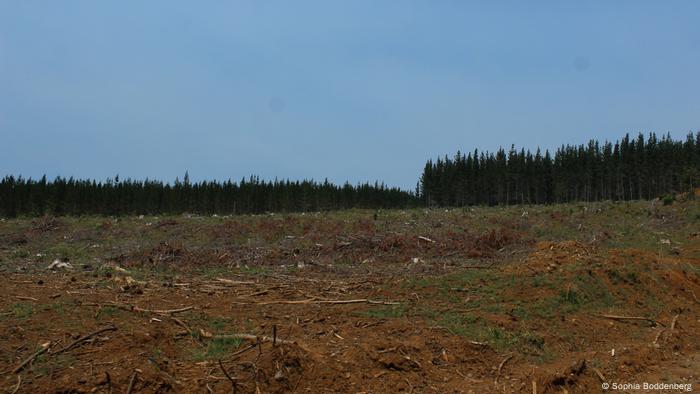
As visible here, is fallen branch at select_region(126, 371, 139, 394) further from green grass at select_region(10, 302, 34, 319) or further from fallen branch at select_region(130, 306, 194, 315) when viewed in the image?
green grass at select_region(10, 302, 34, 319)

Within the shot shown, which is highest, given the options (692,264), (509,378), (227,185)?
(227,185)

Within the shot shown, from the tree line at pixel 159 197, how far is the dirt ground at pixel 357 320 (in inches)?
2283

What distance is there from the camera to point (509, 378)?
22.2ft

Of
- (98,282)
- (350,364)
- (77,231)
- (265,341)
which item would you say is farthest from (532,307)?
(77,231)

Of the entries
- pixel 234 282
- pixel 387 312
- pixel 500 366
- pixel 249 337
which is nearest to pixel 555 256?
pixel 387 312

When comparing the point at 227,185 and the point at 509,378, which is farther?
the point at 227,185

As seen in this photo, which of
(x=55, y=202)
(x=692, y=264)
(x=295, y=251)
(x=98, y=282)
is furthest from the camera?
(x=55, y=202)

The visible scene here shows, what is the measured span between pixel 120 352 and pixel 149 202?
71.6m

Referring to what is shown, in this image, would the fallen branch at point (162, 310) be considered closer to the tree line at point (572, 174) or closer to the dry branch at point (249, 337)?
the dry branch at point (249, 337)

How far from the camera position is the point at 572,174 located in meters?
75.6

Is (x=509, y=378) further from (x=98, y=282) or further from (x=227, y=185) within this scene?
(x=227, y=185)

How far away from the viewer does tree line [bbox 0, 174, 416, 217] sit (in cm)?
6788

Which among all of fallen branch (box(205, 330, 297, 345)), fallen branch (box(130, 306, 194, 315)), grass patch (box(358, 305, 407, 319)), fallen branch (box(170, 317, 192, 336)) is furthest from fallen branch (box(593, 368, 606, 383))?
fallen branch (box(130, 306, 194, 315))

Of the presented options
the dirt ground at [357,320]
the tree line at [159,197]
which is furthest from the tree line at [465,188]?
the dirt ground at [357,320]
